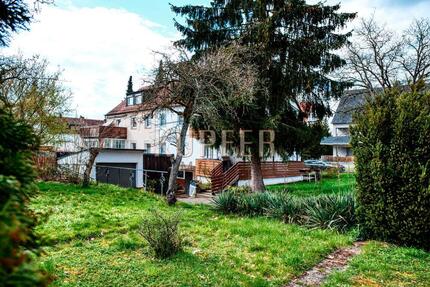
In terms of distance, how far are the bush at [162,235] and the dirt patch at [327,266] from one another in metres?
1.94

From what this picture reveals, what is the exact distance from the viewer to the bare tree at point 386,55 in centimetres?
2148

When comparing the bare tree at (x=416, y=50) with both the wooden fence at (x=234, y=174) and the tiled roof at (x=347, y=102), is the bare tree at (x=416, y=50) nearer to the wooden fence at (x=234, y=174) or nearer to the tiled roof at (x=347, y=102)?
the tiled roof at (x=347, y=102)

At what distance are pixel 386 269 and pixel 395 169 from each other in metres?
2.52

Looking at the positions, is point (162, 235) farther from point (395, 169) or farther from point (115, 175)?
point (115, 175)

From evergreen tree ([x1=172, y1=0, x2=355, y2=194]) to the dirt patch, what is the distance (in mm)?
7613

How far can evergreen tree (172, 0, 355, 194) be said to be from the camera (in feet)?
46.9

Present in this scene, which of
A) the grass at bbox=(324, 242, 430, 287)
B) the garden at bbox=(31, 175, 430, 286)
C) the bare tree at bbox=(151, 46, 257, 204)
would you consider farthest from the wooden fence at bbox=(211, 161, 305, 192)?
the grass at bbox=(324, 242, 430, 287)

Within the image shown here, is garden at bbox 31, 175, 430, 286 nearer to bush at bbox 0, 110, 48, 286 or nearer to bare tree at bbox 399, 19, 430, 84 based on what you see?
bush at bbox 0, 110, 48, 286

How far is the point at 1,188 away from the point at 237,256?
16.3 ft

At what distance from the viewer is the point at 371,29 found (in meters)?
22.5

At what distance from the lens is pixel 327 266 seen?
5.63m

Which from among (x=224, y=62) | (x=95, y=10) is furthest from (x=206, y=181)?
(x=95, y=10)

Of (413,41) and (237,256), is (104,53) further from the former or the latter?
(413,41)

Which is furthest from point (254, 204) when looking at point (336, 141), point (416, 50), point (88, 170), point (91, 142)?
point (336, 141)
